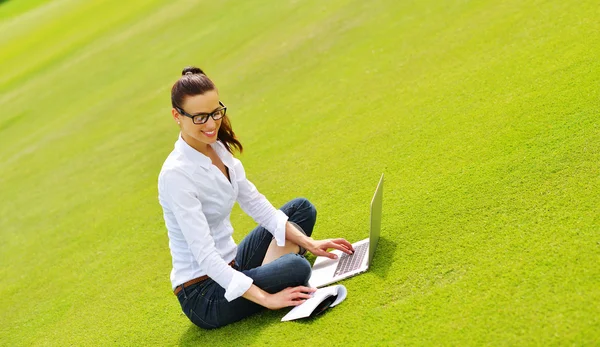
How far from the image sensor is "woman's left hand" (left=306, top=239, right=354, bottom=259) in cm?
359

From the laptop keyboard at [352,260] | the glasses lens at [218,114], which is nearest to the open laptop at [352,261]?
the laptop keyboard at [352,260]

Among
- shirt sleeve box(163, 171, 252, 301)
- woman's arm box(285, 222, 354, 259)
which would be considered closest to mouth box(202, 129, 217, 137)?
shirt sleeve box(163, 171, 252, 301)

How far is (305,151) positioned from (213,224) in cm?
214

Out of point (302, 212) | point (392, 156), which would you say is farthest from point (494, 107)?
point (302, 212)

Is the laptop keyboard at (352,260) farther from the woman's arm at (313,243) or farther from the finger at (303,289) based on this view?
the finger at (303,289)

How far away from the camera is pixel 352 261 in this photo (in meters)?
3.57

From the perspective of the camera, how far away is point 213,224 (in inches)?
136

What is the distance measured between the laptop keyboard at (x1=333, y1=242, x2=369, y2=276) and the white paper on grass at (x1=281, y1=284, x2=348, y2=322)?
227mm

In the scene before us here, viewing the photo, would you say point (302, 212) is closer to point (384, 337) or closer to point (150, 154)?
point (384, 337)

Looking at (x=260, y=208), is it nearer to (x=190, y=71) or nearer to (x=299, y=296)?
(x=299, y=296)

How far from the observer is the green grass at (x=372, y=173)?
2.94m

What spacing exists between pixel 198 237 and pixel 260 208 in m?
0.64

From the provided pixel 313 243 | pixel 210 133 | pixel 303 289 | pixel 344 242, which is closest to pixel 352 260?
pixel 344 242

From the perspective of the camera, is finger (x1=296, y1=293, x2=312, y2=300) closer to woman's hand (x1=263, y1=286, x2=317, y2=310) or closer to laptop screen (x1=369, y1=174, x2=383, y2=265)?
woman's hand (x1=263, y1=286, x2=317, y2=310)
